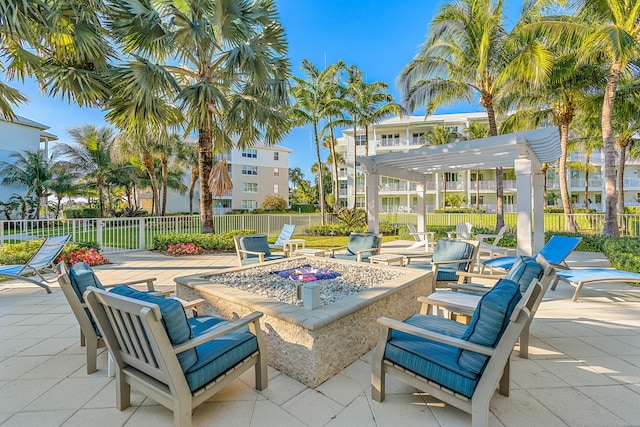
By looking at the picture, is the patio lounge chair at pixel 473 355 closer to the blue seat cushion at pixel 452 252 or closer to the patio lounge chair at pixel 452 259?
the patio lounge chair at pixel 452 259

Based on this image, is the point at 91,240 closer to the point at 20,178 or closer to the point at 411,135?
the point at 20,178

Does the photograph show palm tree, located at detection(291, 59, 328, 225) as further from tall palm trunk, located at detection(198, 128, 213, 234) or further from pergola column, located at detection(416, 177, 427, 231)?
tall palm trunk, located at detection(198, 128, 213, 234)

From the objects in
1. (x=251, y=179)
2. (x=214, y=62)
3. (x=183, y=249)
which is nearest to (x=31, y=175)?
(x=251, y=179)

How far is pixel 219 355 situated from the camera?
6.59 ft

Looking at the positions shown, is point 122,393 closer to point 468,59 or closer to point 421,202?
point 421,202

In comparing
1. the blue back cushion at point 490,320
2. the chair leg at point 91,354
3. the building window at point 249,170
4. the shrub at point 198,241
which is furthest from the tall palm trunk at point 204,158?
the building window at point 249,170

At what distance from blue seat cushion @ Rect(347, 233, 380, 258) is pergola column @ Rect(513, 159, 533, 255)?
2907 millimetres

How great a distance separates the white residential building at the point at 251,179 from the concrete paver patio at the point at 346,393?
94.8 ft

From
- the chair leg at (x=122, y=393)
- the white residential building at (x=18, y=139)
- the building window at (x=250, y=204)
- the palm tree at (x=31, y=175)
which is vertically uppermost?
the white residential building at (x=18, y=139)

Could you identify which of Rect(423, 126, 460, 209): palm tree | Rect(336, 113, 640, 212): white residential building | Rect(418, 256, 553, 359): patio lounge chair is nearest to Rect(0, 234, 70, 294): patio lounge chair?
Rect(418, 256, 553, 359): patio lounge chair

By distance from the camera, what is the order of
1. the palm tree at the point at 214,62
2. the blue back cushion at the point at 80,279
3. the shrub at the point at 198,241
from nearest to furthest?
the blue back cushion at the point at 80,279 < the palm tree at the point at 214,62 < the shrub at the point at 198,241

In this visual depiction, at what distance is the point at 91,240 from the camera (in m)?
8.98

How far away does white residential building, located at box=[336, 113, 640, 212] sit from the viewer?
86.4ft

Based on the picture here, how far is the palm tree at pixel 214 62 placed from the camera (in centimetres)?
676
